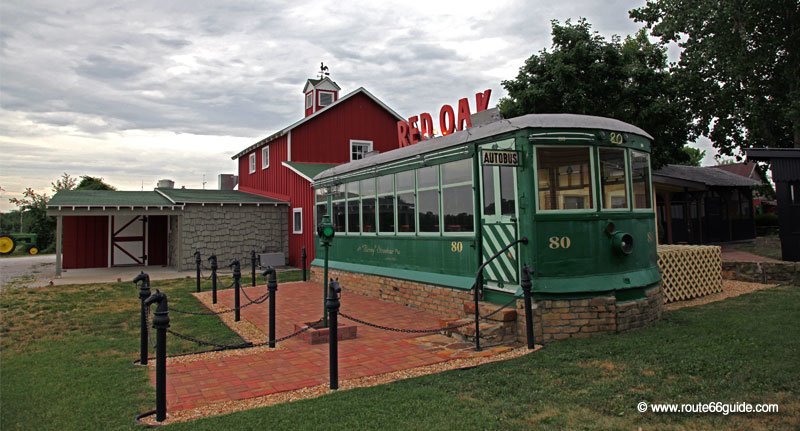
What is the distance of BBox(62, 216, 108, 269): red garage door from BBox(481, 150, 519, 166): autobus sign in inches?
827

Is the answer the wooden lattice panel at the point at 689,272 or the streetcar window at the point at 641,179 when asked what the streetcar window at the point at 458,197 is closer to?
the streetcar window at the point at 641,179

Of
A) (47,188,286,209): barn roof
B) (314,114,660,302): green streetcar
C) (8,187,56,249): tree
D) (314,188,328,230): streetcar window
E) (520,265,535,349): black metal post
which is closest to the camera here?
(520,265,535,349): black metal post

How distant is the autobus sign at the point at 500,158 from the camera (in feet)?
21.6

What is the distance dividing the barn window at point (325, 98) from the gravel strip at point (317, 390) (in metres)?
21.0

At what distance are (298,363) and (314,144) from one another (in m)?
17.1

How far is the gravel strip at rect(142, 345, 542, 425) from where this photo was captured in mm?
4570

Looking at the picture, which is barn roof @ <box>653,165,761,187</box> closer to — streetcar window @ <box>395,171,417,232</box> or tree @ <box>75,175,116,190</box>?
streetcar window @ <box>395,171,417,232</box>

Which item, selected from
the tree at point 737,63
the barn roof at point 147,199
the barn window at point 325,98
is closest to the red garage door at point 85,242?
the barn roof at point 147,199

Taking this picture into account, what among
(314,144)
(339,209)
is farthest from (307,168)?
(339,209)

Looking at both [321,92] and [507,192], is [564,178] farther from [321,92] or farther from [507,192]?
[321,92]

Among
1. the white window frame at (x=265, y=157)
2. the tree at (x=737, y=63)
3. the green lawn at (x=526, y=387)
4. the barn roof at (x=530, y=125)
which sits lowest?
the green lawn at (x=526, y=387)

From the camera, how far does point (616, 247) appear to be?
23.1 feet

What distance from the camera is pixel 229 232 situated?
66.3 feet

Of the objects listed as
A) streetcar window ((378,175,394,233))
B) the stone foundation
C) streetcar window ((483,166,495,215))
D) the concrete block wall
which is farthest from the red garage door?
streetcar window ((483,166,495,215))
